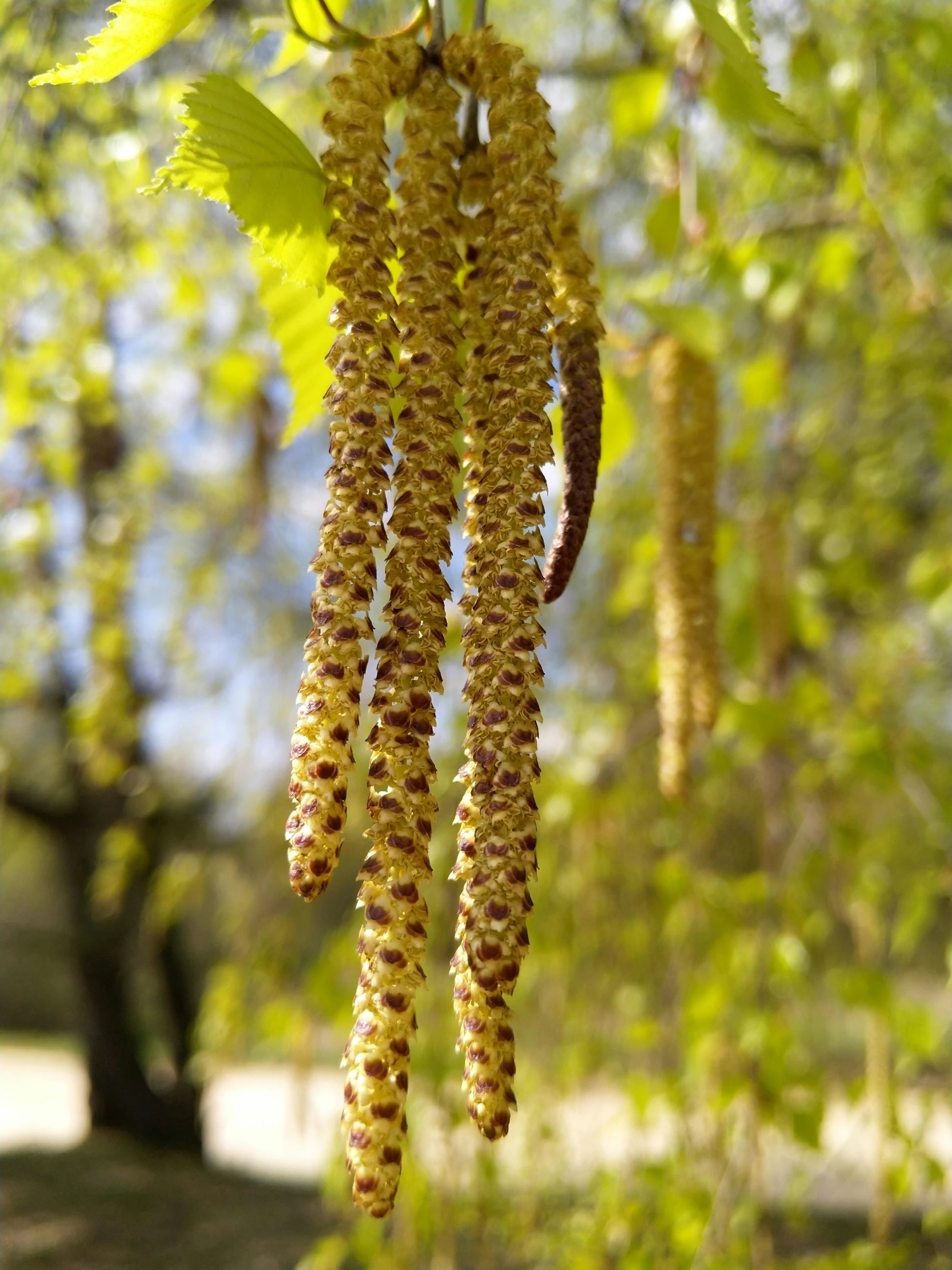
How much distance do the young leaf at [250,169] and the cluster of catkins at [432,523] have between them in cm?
2

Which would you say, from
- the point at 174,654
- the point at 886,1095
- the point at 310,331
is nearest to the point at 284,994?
the point at 174,654

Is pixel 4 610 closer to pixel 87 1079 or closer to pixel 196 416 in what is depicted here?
pixel 196 416

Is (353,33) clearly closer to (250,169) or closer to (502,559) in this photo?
(250,169)

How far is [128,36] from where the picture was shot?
20.7 inches

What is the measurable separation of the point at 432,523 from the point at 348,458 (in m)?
0.05

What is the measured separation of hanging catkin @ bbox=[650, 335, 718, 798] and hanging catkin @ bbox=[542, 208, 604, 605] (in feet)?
1.51

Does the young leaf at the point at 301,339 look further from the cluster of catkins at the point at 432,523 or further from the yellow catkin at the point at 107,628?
the yellow catkin at the point at 107,628

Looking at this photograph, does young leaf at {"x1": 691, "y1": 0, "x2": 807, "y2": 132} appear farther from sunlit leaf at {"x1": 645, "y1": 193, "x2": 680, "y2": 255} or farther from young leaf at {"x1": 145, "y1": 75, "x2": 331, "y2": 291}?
sunlit leaf at {"x1": 645, "y1": 193, "x2": 680, "y2": 255}

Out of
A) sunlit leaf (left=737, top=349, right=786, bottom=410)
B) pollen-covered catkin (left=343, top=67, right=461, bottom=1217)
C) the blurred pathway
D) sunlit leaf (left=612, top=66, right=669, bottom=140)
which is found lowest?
the blurred pathway

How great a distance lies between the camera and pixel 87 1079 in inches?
296

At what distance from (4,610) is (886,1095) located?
3871 millimetres

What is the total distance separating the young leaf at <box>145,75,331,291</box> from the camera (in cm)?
55

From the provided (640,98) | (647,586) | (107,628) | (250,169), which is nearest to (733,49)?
(250,169)

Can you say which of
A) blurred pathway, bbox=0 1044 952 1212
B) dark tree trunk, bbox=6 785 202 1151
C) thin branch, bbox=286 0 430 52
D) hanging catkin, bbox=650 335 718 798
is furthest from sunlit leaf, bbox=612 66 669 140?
dark tree trunk, bbox=6 785 202 1151
